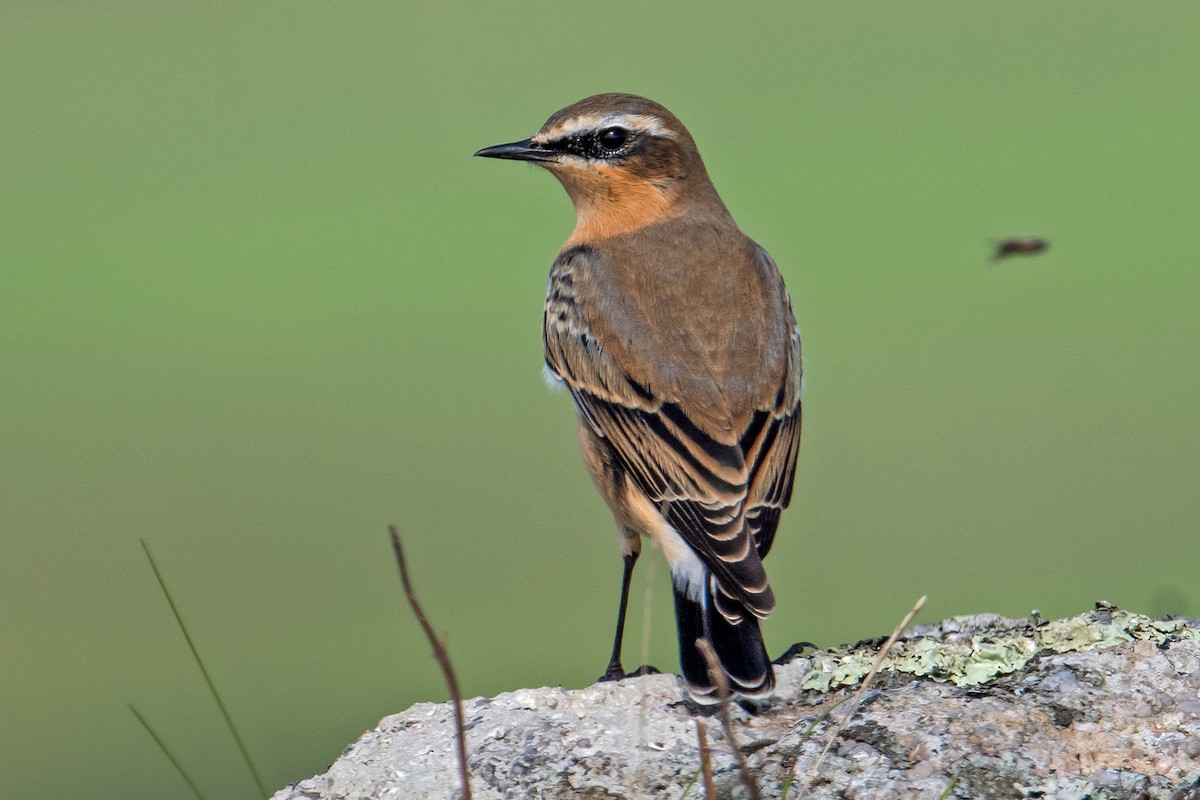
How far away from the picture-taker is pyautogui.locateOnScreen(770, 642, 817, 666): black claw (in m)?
4.66

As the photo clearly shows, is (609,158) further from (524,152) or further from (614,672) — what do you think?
(614,672)

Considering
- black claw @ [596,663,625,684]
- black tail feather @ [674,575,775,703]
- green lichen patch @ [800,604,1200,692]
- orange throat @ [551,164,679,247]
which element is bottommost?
black claw @ [596,663,625,684]

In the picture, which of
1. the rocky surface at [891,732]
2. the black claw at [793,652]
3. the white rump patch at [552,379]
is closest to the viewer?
the rocky surface at [891,732]

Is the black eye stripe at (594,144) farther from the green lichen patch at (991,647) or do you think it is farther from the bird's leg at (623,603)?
the green lichen patch at (991,647)


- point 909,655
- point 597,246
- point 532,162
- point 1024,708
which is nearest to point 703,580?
point 909,655

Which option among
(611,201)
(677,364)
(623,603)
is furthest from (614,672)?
(611,201)

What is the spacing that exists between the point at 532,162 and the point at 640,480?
6.60 feet

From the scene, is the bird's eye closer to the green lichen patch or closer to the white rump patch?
the white rump patch

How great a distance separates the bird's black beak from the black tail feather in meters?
2.71

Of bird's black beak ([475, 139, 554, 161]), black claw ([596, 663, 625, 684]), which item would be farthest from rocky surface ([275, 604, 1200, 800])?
bird's black beak ([475, 139, 554, 161])

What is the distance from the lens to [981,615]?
450 cm

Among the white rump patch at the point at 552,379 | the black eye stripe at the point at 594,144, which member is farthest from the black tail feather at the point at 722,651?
the black eye stripe at the point at 594,144

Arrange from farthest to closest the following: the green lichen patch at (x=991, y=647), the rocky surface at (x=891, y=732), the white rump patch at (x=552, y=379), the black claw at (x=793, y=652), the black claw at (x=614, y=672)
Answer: the white rump patch at (x=552, y=379) < the black claw at (x=614, y=672) < the black claw at (x=793, y=652) < the green lichen patch at (x=991, y=647) < the rocky surface at (x=891, y=732)

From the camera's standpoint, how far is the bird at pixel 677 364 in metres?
4.71
